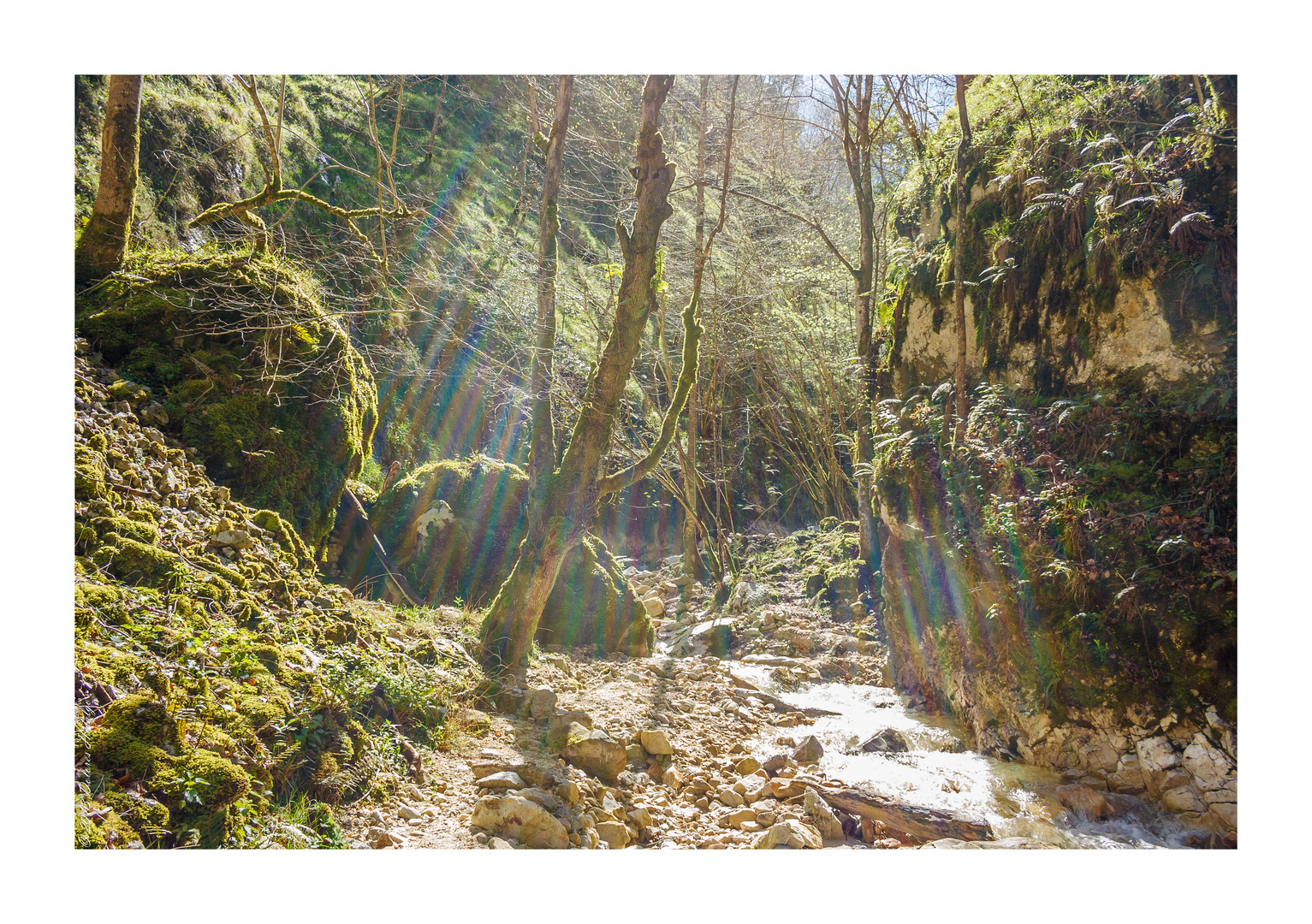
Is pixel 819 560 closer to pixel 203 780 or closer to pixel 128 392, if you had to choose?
pixel 128 392

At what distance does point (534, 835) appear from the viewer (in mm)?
2781

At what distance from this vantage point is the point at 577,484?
197 inches

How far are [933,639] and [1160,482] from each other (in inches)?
82.6

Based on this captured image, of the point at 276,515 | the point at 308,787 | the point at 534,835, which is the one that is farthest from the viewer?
the point at 276,515

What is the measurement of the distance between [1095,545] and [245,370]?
5.54 metres

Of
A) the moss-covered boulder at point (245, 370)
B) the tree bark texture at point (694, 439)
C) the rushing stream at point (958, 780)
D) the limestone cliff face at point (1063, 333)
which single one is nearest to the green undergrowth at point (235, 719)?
the moss-covered boulder at point (245, 370)

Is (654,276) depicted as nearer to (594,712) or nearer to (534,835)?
(594,712)

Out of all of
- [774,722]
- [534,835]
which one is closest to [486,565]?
[774,722]

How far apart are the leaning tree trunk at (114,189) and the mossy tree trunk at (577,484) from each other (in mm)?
3318

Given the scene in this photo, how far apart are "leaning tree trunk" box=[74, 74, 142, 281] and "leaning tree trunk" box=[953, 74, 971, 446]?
602cm

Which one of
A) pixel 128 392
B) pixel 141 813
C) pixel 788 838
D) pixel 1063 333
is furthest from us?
pixel 1063 333

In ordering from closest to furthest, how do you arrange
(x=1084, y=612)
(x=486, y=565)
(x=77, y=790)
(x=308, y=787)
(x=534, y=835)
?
(x=77, y=790) → (x=308, y=787) → (x=534, y=835) → (x=1084, y=612) → (x=486, y=565)

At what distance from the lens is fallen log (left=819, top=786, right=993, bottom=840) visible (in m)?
3.13

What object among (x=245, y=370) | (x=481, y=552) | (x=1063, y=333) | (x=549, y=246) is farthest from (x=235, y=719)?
(x=1063, y=333)
